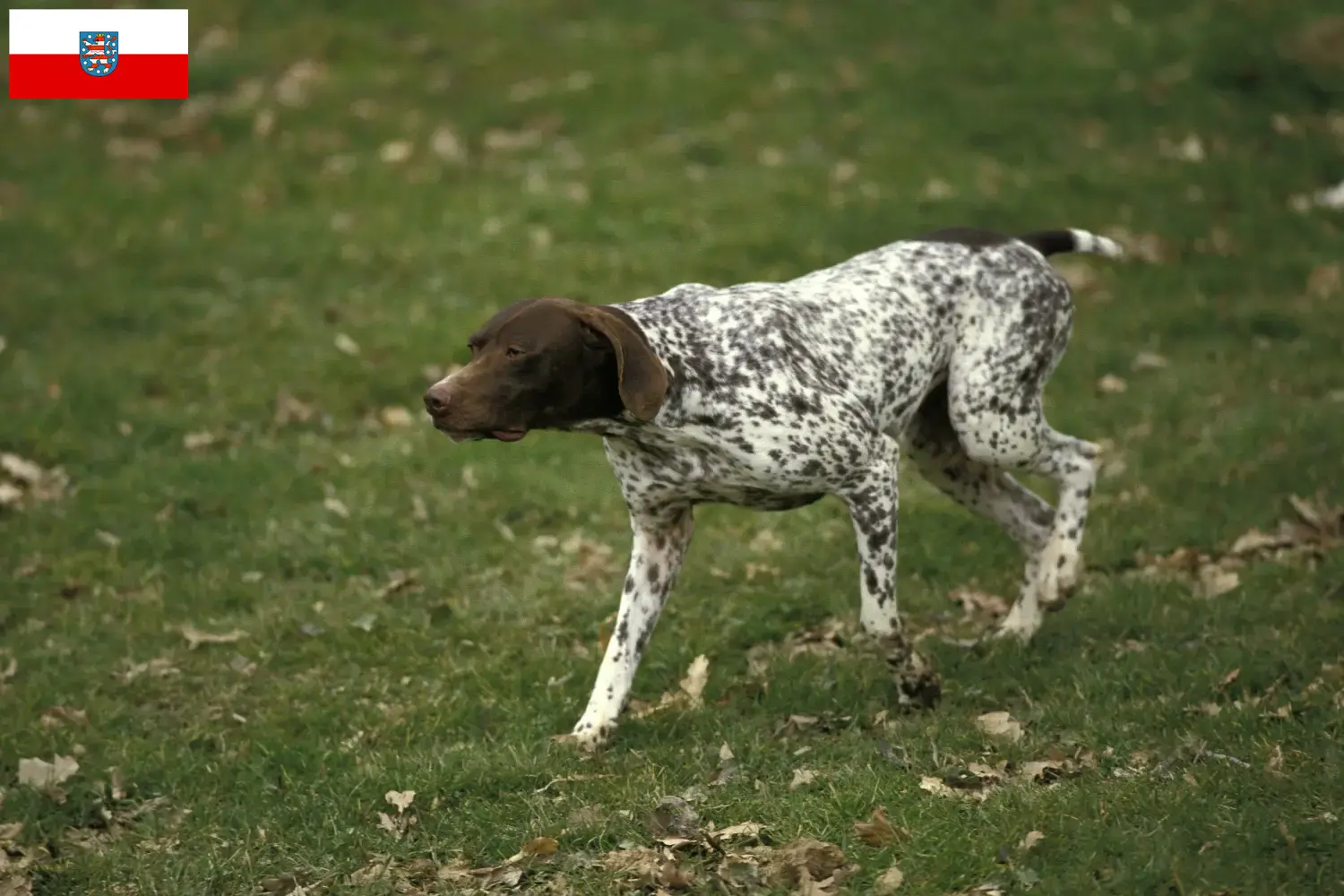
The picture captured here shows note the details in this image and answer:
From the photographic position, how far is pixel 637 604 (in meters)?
6.14

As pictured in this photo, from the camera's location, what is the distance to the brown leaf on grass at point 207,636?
7344 millimetres

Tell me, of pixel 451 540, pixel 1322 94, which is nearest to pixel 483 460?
pixel 451 540

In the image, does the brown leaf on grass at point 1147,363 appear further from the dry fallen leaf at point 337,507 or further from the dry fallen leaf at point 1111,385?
the dry fallen leaf at point 337,507

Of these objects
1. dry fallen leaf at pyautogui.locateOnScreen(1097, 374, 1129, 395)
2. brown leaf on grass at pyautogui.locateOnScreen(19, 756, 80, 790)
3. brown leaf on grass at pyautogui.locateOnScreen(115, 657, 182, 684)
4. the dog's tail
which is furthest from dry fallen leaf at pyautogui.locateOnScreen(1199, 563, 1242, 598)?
brown leaf on grass at pyautogui.locateOnScreen(19, 756, 80, 790)

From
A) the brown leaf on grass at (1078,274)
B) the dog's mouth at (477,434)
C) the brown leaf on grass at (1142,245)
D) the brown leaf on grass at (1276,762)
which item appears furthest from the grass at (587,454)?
the dog's mouth at (477,434)

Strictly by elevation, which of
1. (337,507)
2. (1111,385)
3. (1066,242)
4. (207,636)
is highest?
(1066,242)

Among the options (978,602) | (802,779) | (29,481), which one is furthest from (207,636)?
(978,602)

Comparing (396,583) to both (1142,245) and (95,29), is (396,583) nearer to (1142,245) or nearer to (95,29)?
(1142,245)

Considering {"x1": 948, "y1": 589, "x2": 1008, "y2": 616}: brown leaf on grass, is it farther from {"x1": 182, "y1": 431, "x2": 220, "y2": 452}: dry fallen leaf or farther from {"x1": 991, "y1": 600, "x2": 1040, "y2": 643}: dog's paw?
{"x1": 182, "y1": 431, "x2": 220, "y2": 452}: dry fallen leaf

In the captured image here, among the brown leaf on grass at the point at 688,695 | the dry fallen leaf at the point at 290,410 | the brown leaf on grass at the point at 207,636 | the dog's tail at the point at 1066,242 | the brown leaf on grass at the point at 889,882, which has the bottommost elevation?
the dry fallen leaf at the point at 290,410

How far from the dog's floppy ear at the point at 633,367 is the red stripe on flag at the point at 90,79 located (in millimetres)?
9955

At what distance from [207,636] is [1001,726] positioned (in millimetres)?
3540

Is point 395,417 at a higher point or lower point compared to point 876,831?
lower

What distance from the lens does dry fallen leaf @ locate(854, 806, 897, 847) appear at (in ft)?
16.0
